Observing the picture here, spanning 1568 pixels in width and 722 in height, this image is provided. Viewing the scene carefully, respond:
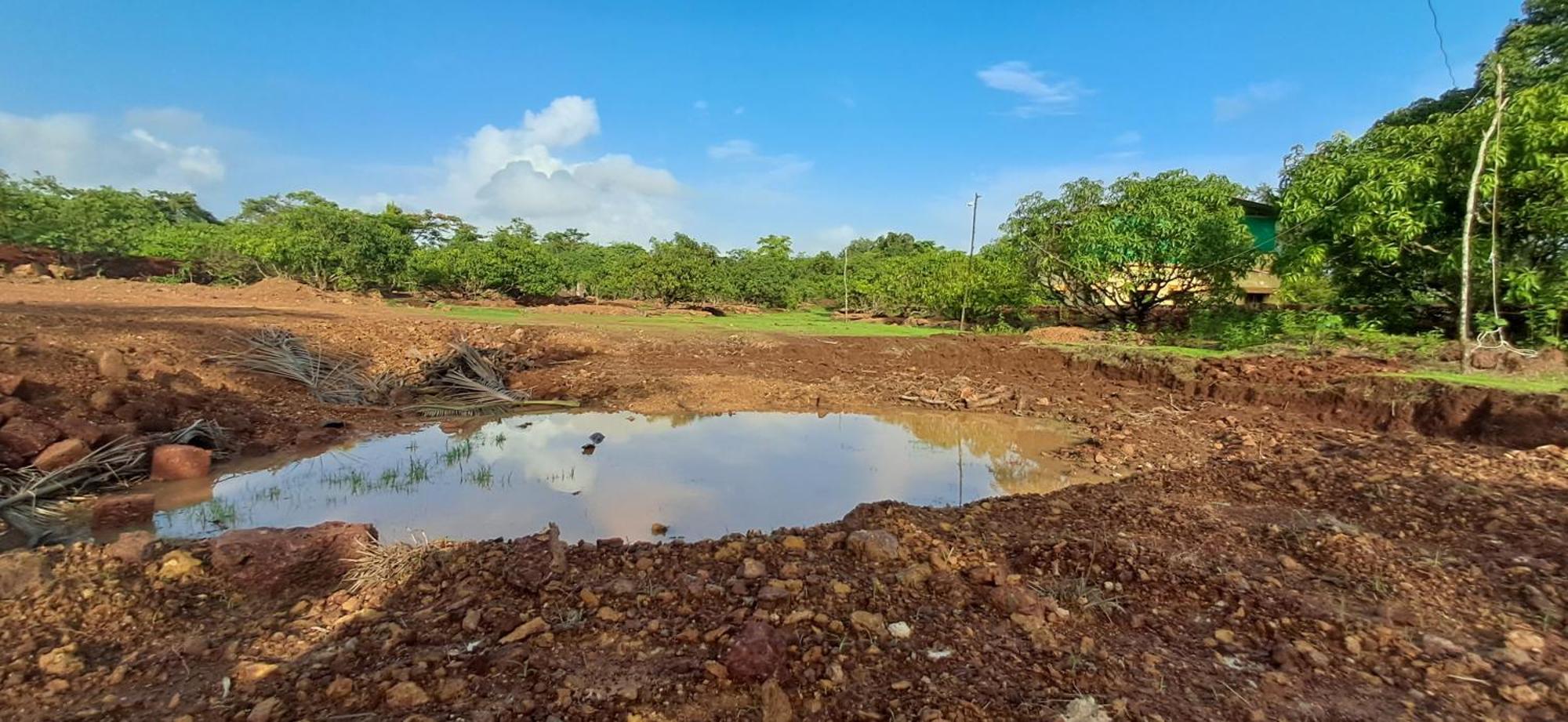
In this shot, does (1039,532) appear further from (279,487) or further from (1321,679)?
(279,487)

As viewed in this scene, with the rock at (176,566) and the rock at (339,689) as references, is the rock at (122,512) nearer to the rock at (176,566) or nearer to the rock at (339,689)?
the rock at (176,566)

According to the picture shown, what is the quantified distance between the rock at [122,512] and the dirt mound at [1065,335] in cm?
1626

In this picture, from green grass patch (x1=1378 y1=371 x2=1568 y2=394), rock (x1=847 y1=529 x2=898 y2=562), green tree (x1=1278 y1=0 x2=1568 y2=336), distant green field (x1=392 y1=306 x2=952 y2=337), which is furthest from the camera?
distant green field (x1=392 y1=306 x2=952 y2=337)

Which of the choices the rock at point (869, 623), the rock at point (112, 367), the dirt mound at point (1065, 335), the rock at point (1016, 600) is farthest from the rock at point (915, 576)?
the dirt mound at point (1065, 335)

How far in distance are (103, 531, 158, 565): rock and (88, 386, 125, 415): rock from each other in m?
4.85

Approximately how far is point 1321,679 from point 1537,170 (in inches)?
461

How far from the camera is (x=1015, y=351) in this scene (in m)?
15.2

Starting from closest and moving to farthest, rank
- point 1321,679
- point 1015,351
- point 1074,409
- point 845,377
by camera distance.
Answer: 1. point 1321,679
2. point 1074,409
3. point 845,377
4. point 1015,351

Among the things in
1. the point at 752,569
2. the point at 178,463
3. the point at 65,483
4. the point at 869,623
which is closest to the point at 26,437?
the point at 65,483

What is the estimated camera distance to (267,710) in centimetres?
235

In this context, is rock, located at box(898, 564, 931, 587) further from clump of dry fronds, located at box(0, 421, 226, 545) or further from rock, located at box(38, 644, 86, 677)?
clump of dry fronds, located at box(0, 421, 226, 545)

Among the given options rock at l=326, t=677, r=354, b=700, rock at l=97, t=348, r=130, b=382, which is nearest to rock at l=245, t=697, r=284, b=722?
rock at l=326, t=677, r=354, b=700

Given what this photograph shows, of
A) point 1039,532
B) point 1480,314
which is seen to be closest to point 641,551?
point 1039,532

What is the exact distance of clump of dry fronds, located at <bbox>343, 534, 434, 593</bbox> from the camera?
11.3ft
